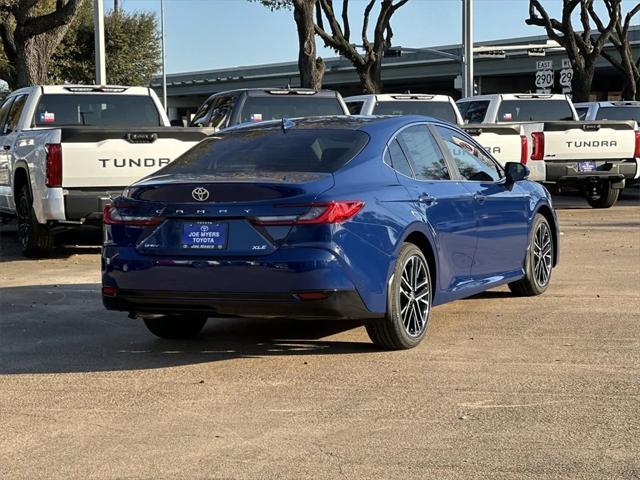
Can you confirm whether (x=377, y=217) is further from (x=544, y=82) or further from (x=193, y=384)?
(x=544, y=82)

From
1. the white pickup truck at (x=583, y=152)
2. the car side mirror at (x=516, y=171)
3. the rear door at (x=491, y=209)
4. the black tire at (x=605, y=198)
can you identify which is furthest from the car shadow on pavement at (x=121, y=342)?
the black tire at (x=605, y=198)

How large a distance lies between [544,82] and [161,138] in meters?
25.1

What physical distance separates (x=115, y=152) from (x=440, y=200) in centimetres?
537

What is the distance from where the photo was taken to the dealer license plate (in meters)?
6.61

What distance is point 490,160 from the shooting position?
354 inches

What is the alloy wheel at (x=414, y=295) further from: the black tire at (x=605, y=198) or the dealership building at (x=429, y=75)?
the dealership building at (x=429, y=75)

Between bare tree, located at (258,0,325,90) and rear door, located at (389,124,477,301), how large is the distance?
61.4 feet

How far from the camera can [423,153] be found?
25.9 ft

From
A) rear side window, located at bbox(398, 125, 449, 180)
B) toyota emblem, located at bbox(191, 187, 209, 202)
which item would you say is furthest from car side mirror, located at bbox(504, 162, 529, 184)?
toyota emblem, located at bbox(191, 187, 209, 202)

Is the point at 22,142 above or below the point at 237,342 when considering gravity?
above

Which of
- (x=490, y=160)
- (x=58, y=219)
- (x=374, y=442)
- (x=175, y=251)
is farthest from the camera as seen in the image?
(x=58, y=219)

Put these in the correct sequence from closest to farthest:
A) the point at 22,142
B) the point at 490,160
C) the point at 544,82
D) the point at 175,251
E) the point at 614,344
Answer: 1. the point at 175,251
2. the point at 614,344
3. the point at 490,160
4. the point at 22,142
5. the point at 544,82

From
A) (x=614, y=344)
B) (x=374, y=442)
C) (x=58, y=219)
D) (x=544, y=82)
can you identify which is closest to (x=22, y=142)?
(x=58, y=219)

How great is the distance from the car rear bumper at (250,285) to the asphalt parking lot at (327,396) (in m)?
0.40
